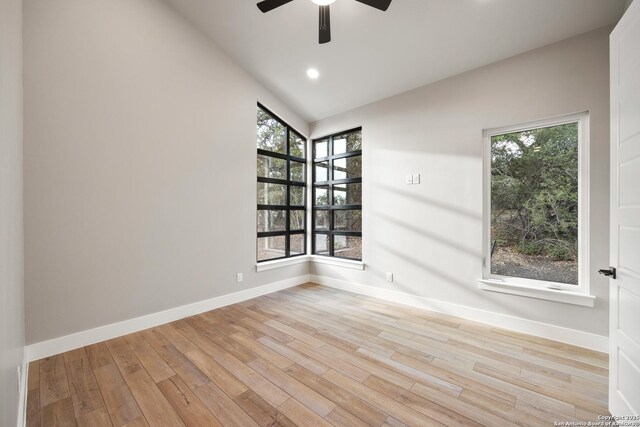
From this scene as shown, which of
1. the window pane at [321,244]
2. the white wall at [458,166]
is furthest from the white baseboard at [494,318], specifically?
the window pane at [321,244]

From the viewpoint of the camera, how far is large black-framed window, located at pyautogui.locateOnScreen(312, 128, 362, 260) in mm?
4289

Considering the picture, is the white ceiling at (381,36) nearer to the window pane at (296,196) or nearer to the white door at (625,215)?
the white door at (625,215)

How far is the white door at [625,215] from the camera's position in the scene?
4.63 feet

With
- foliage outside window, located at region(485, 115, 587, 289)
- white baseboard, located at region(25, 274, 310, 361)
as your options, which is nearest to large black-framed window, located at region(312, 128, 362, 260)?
white baseboard, located at region(25, 274, 310, 361)

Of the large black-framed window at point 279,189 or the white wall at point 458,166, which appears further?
the large black-framed window at point 279,189

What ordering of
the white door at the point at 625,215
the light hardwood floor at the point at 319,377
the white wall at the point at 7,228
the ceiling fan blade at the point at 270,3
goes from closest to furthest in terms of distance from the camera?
1. the white wall at the point at 7,228
2. the white door at the point at 625,215
3. the light hardwood floor at the point at 319,377
4. the ceiling fan blade at the point at 270,3

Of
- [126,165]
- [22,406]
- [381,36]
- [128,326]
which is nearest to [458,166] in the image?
[381,36]

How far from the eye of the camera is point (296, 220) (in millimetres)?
4715

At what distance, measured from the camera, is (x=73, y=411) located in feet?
5.63

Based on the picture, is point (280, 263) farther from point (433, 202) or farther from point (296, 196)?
point (433, 202)

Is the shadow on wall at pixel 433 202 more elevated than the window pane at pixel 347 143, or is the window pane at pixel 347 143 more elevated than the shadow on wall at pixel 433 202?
the window pane at pixel 347 143

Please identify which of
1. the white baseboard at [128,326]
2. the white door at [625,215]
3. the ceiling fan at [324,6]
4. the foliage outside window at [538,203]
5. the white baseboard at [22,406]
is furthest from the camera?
the foliage outside window at [538,203]

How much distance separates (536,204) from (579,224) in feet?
1.24

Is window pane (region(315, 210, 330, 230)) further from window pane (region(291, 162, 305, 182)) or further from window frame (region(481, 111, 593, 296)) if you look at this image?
window frame (region(481, 111, 593, 296))
